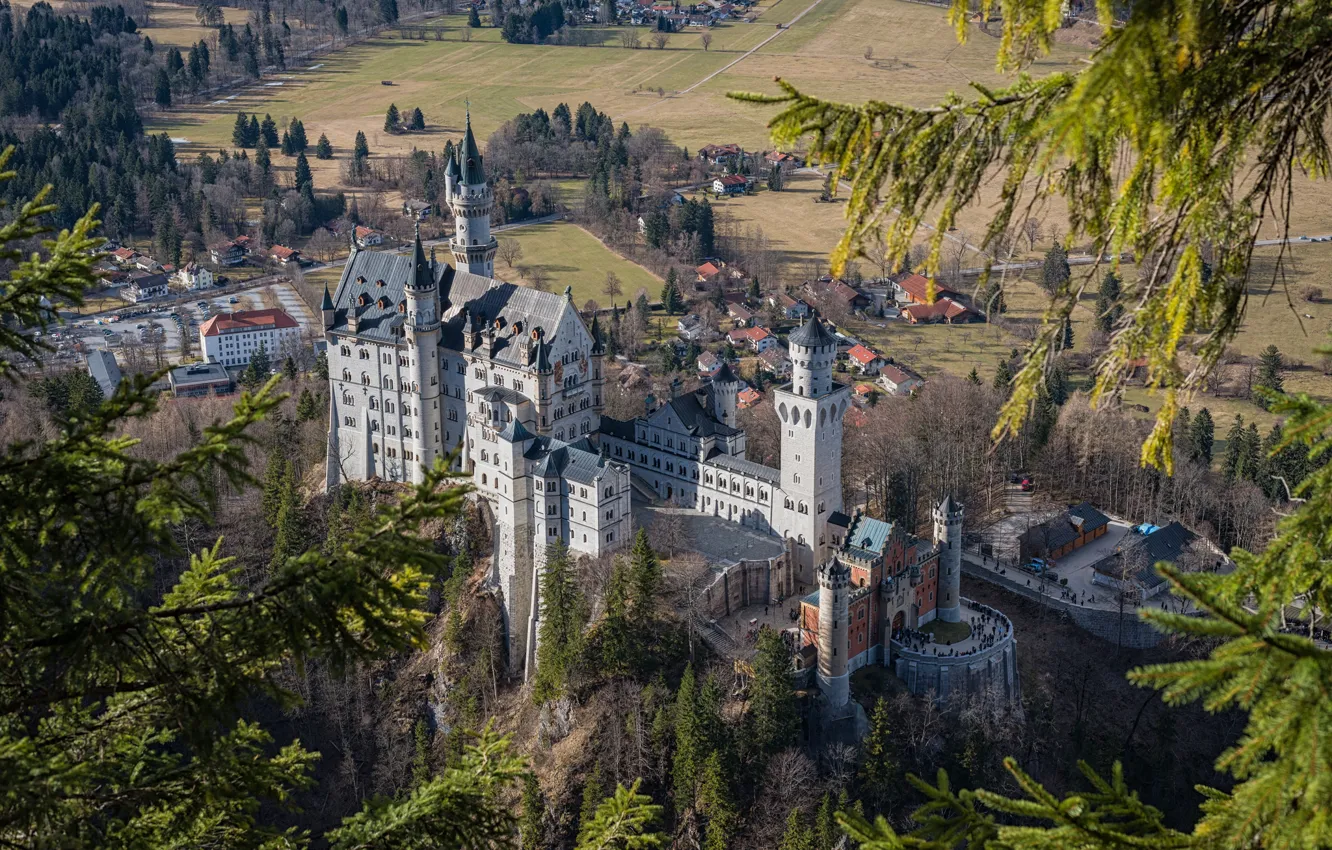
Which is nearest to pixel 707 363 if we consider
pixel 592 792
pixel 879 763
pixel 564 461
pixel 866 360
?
pixel 866 360

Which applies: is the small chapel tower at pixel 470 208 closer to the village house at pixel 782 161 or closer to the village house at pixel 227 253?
the village house at pixel 227 253

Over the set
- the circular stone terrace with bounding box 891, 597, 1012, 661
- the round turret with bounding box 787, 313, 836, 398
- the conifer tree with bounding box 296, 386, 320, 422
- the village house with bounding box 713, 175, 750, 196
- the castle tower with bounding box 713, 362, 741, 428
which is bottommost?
the circular stone terrace with bounding box 891, 597, 1012, 661

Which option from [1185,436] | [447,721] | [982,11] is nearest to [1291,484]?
[1185,436]

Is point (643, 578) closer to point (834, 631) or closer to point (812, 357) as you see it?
point (834, 631)

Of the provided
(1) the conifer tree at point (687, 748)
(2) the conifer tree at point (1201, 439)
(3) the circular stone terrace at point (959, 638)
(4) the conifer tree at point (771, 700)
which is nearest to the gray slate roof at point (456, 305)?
(1) the conifer tree at point (687, 748)

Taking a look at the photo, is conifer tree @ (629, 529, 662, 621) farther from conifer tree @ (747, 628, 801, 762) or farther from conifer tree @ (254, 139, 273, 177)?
conifer tree @ (254, 139, 273, 177)

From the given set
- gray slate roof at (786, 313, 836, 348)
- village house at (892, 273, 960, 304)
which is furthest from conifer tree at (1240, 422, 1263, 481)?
village house at (892, 273, 960, 304)
